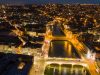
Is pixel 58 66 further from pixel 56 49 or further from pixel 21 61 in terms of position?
pixel 56 49

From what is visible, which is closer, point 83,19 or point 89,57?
point 89,57

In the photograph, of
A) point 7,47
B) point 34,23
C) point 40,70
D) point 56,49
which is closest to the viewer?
point 40,70

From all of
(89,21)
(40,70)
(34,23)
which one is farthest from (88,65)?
(89,21)

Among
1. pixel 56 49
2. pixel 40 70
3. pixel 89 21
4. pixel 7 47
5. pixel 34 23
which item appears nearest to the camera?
pixel 40 70

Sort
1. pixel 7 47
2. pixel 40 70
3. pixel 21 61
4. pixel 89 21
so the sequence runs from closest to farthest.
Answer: pixel 40 70
pixel 21 61
pixel 7 47
pixel 89 21

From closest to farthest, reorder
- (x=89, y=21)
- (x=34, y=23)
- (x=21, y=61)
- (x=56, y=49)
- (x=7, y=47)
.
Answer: (x=21, y=61) → (x=7, y=47) → (x=56, y=49) → (x=34, y=23) → (x=89, y=21)


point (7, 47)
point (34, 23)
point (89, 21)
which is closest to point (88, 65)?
point (7, 47)

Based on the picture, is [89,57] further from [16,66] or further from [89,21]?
[89,21]

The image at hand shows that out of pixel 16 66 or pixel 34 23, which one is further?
pixel 34 23
